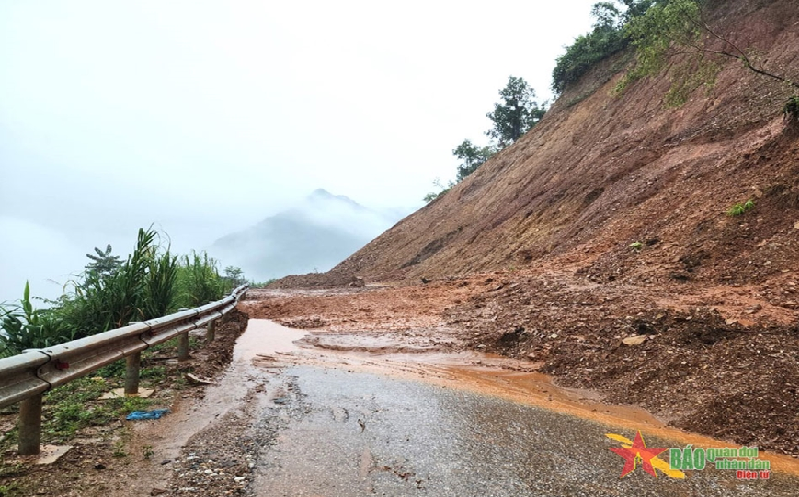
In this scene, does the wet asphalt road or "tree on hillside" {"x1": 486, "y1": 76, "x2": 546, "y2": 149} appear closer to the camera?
the wet asphalt road

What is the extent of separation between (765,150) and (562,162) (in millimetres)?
13738

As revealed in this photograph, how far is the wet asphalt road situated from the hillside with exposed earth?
145 cm

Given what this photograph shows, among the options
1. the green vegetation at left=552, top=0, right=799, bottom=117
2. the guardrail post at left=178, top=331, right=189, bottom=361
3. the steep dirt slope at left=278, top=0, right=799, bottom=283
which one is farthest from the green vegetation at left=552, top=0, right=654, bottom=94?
the guardrail post at left=178, top=331, right=189, bottom=361

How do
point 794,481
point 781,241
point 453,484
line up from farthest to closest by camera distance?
point 781,241 → point 794,481 → point 453,484

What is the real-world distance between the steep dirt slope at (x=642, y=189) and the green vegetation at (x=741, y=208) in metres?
0.17

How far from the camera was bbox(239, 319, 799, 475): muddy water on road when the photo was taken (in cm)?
484

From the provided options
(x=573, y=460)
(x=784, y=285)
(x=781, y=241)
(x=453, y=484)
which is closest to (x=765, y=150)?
(x=781, y=241)

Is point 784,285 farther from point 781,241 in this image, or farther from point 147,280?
point 147,280

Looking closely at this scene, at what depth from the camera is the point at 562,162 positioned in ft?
83.5

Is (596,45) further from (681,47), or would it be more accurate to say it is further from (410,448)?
(410,448)

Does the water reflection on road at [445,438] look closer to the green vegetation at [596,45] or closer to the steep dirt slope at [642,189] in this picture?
the steep dirt slope at [642,189]

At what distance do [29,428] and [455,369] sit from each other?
529 centimetres

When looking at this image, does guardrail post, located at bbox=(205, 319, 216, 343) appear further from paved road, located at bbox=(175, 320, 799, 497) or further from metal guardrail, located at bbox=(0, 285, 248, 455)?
Answer: paved road, located at bbox=(175, 320, 799, 497)

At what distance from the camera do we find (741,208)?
33.4ft
